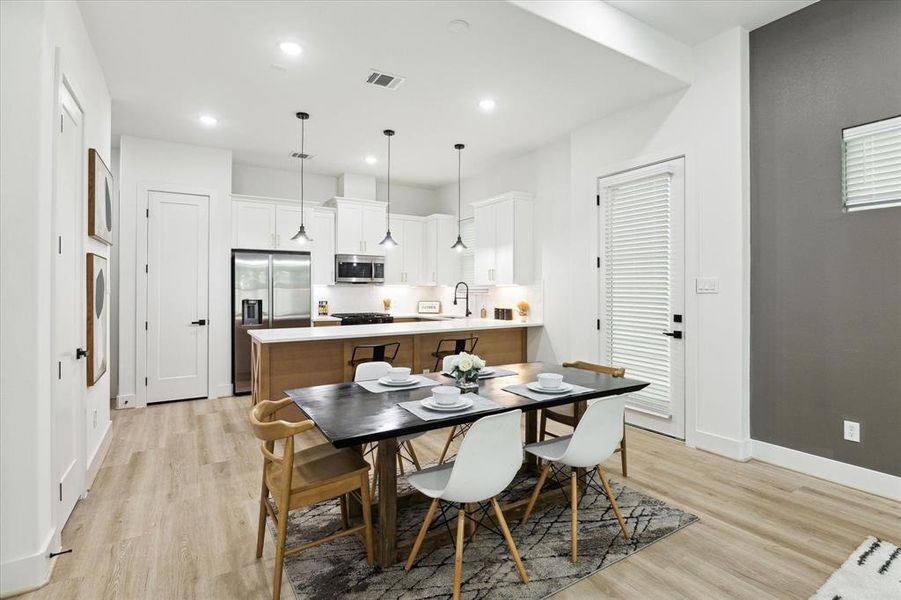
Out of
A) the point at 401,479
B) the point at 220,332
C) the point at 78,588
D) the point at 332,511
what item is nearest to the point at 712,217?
the point at 401,479

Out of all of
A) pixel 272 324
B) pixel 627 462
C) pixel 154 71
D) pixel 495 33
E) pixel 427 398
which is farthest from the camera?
pixel 272 324

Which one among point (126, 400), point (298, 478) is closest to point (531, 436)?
point (298, 478)

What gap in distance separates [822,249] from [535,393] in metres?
2.36

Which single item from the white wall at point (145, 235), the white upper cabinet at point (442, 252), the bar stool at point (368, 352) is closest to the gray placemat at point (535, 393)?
the bar stool at point (368, 352)

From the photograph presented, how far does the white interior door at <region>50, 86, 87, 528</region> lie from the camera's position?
2.26 m

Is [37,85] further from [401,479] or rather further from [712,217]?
[712,217]

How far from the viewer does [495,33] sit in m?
3.14

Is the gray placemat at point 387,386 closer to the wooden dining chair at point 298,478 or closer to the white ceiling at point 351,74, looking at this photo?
the wooden dining chair at point 298,478

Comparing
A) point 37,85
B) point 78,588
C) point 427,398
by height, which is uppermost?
point 37,85

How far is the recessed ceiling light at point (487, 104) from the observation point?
4295 mm

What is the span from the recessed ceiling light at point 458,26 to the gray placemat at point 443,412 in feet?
7.90

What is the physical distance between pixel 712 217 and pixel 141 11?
430 cm

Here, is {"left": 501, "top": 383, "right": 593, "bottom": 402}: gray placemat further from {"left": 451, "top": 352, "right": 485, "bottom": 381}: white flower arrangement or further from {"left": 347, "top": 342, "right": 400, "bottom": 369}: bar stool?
{"left": 347, "top": 342, "right": 400, "bottom": 369}: bar stool

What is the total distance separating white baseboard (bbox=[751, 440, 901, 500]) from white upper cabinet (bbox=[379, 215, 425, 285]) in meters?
5.26
